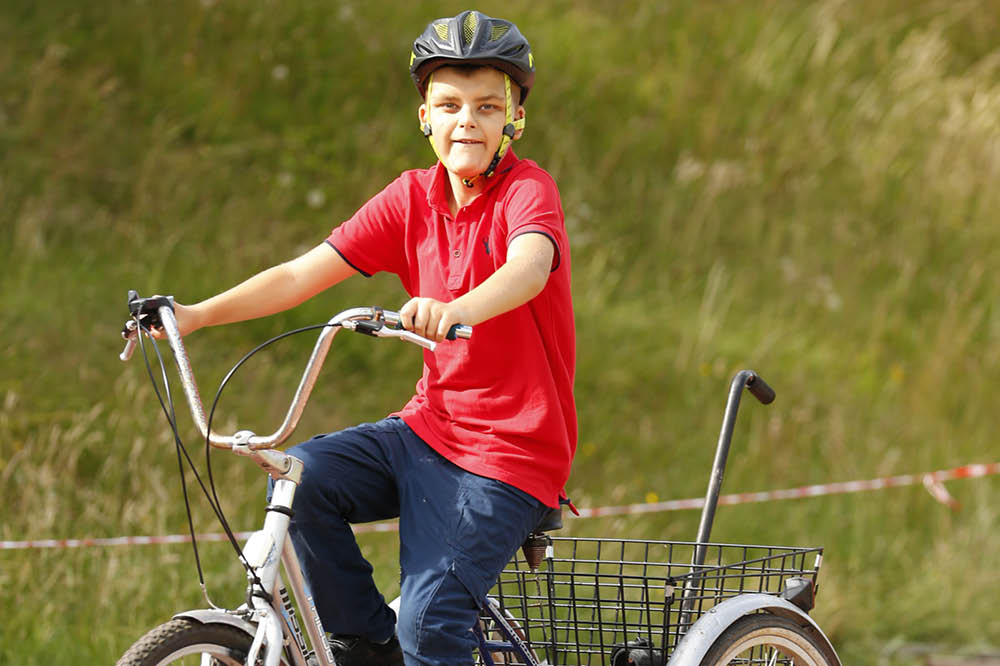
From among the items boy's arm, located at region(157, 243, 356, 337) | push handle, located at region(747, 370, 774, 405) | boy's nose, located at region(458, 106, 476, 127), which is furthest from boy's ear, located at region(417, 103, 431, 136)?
push handle, located at region(747, 370, 774, 405)

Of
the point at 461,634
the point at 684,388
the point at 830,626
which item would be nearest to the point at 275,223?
the point at 684,388

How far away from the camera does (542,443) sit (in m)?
3.07

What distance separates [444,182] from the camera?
3.24 meters

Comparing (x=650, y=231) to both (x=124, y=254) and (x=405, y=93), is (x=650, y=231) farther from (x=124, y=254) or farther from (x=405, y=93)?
(x=124, y=254)

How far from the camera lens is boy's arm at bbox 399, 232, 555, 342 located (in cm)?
258

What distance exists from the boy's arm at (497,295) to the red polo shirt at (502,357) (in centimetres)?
6

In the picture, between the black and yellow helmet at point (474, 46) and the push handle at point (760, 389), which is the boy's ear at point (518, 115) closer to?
the black and yellow helmet at point (474, 46)

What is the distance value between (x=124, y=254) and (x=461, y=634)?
418 centimetres

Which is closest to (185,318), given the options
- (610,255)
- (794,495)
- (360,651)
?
(360,651)

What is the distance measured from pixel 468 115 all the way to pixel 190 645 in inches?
50.3

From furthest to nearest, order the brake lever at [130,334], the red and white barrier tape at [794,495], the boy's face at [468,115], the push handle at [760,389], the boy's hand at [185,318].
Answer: the red and white barrier tape at [794,495], the push handle at [760,389], the boy's face at [468,115], the boy's hand at [185,318], the brake lever at [130,334]

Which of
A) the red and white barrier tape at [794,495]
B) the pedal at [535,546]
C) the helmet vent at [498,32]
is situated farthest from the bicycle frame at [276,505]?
the red and white barrier tape at [794,495]

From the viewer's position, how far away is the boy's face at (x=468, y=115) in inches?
122

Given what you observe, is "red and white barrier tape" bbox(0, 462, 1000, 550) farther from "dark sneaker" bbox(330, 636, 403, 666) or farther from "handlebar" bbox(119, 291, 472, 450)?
"handlebar" bbox(119, 291, 472, 450)
